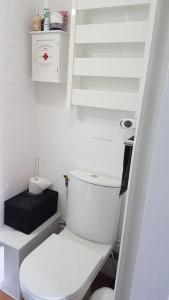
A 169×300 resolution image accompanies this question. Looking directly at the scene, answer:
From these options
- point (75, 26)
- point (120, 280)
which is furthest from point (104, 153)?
point (120, 280)

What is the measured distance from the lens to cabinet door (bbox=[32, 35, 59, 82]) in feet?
5.03

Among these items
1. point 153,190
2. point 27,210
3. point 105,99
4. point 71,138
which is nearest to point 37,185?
point 27,210

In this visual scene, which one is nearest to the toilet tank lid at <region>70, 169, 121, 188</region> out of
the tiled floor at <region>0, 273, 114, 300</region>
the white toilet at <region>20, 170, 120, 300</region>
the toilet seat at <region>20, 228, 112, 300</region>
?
the white toilet at <region>20, 170, 120, 300</region>

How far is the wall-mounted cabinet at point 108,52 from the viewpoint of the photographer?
→ 1.32 m

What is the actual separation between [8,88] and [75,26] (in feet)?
1.96

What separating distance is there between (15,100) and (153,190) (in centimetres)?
141

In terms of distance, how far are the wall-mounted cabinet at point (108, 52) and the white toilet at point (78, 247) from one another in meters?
0.54

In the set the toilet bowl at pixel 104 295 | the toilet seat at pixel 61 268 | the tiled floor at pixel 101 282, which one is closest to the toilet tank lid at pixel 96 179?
the toilet seat at pixel 61 268

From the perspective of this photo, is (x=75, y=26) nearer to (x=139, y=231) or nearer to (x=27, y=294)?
(x=139, y=231)

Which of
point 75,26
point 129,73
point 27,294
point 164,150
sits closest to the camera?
point 164,150

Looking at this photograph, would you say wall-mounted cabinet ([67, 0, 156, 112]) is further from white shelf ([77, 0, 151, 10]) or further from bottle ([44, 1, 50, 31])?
bottle ([44, 1, 50, 31])

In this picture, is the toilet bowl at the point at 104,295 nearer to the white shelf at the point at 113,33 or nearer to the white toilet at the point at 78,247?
the white toilet at the point at 78,247

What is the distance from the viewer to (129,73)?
1.35 meters

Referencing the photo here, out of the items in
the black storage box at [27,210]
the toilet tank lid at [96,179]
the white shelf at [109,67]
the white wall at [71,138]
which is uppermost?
the white shelf at [109,67]
